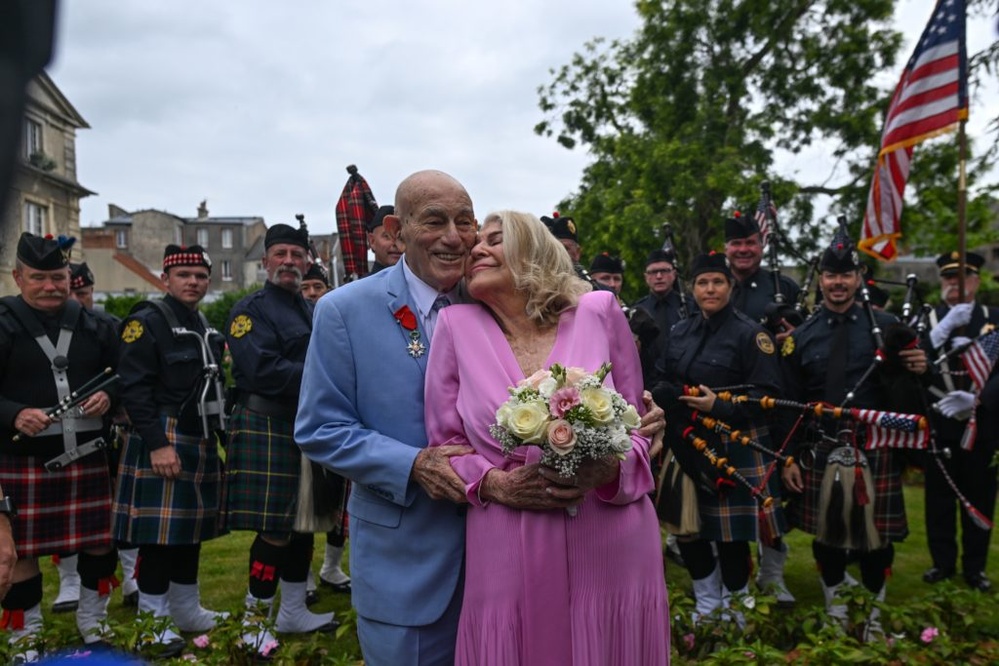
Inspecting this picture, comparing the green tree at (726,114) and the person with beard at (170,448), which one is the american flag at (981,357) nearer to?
Answer: the person with beard at (170,448)

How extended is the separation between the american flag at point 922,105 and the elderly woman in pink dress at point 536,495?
5.49m

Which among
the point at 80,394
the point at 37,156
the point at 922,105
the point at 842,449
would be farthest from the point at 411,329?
the point at 922,105

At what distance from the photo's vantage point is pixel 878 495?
16.2 feet

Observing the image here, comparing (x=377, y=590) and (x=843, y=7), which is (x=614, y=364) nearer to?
(x=377, y=590)

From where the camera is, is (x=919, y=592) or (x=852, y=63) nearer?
(x=919, y=592)

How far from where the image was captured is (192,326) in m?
5.13

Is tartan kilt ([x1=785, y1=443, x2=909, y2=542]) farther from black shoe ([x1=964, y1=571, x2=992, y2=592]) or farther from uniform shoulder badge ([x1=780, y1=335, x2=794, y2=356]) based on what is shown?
black shoe ([x1=964, y1=571, x2=992, y2=592])

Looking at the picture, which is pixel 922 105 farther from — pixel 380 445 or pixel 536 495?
pixel 380 445

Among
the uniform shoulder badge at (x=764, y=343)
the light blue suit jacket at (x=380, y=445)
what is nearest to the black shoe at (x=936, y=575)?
the uniform shoulder badge at (x=764, y=343)

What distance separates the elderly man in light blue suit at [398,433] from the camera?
8.25 feet

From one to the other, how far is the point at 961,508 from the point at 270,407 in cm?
548

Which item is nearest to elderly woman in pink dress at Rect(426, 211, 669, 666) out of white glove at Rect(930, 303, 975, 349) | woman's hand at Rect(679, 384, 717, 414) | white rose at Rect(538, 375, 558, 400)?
white rose at Rect(538, 375, 558, 400)

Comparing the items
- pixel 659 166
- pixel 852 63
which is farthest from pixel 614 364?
pixel 852 63

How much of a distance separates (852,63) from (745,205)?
5186 mm
